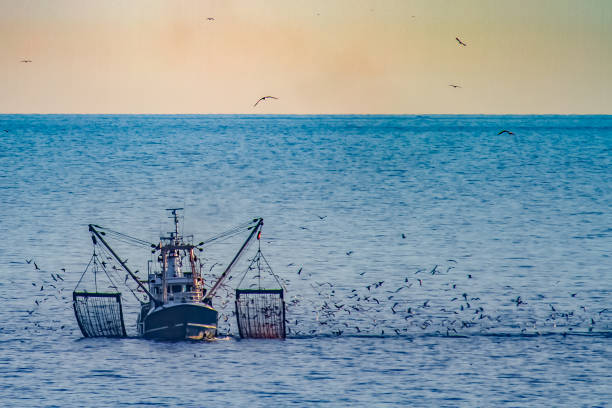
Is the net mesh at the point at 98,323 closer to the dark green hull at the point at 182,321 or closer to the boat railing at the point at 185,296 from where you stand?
the dark green hull at the point at 182,321

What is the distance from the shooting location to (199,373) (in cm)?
6638

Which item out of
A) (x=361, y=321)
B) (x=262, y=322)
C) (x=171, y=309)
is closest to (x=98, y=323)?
(x=171, y=309)

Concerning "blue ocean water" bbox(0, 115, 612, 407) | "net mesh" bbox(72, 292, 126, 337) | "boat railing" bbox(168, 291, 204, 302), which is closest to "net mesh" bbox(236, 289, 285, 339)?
"blue ocean water" bbox(0, 115, 612, 407)

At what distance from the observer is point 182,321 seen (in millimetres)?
73812

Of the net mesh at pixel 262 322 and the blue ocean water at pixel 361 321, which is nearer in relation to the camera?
the blue ocean water at pixel 361 321

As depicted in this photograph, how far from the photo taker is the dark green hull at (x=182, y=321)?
73688 millimetres

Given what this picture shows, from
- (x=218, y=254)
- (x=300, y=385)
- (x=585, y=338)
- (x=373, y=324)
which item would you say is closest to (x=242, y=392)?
(x=300, y=385)

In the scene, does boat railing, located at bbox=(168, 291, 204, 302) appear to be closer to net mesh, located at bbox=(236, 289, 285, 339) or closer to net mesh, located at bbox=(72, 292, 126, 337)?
net mesh, located at bbox=(236, 289, 285, 339)

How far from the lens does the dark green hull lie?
73.7 meters

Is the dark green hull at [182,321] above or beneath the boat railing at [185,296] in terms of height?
beneath

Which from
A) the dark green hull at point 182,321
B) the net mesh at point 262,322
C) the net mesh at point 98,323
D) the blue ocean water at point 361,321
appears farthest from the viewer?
the net mesh at point 98,323

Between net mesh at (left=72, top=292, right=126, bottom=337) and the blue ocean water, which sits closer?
the blue ocean water

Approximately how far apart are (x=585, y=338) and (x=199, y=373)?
968 inches

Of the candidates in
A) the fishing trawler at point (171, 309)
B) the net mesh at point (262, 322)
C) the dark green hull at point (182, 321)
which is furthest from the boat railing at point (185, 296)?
the net mesh at point (262, 322)
